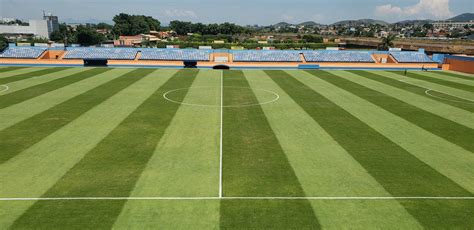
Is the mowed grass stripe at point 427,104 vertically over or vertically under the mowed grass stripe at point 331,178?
over

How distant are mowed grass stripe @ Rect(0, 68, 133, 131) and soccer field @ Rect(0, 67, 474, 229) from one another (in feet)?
0.43

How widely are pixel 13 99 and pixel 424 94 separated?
1415 inches

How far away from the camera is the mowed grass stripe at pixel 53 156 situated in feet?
40.4

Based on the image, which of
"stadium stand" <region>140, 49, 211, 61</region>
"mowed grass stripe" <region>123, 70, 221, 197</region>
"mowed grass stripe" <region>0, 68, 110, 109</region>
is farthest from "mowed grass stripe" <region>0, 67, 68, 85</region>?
"mowed grass stripe" <region>123, 70, 221, 197</region>

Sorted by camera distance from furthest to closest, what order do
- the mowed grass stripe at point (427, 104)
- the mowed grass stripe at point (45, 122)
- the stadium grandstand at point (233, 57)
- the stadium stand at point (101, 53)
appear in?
1. the stadium stand at point (101, 53)
2. the stadium grandstand at point (233, 57)
3. the mowed grass stripe at point (427, 104)
4. the mowed grass stripe at point (45, 122)

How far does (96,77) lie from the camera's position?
40.0 metres

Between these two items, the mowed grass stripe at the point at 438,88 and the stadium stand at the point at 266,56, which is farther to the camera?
the stadium stand at the point at 266,56

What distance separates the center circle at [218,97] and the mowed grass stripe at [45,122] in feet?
19.3

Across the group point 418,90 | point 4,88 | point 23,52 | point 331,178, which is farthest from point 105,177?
point 23,52

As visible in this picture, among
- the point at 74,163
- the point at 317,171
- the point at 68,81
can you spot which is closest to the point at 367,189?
the point at 317,171

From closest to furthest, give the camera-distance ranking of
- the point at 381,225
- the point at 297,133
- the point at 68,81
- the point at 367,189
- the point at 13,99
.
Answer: the point at 381,225 → the point at 367,189 → the point at 297,133 → the point at 13,99 → the point at 68,81

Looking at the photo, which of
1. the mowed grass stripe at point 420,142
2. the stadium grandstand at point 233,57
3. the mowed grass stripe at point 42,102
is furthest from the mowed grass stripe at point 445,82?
the mowed grass stripe at point 42,102

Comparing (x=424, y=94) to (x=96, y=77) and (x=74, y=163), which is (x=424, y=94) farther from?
(x=96, y=77)

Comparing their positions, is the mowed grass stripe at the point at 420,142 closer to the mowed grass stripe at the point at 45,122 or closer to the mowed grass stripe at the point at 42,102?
the mowed grass stripe at the point at 45,122
